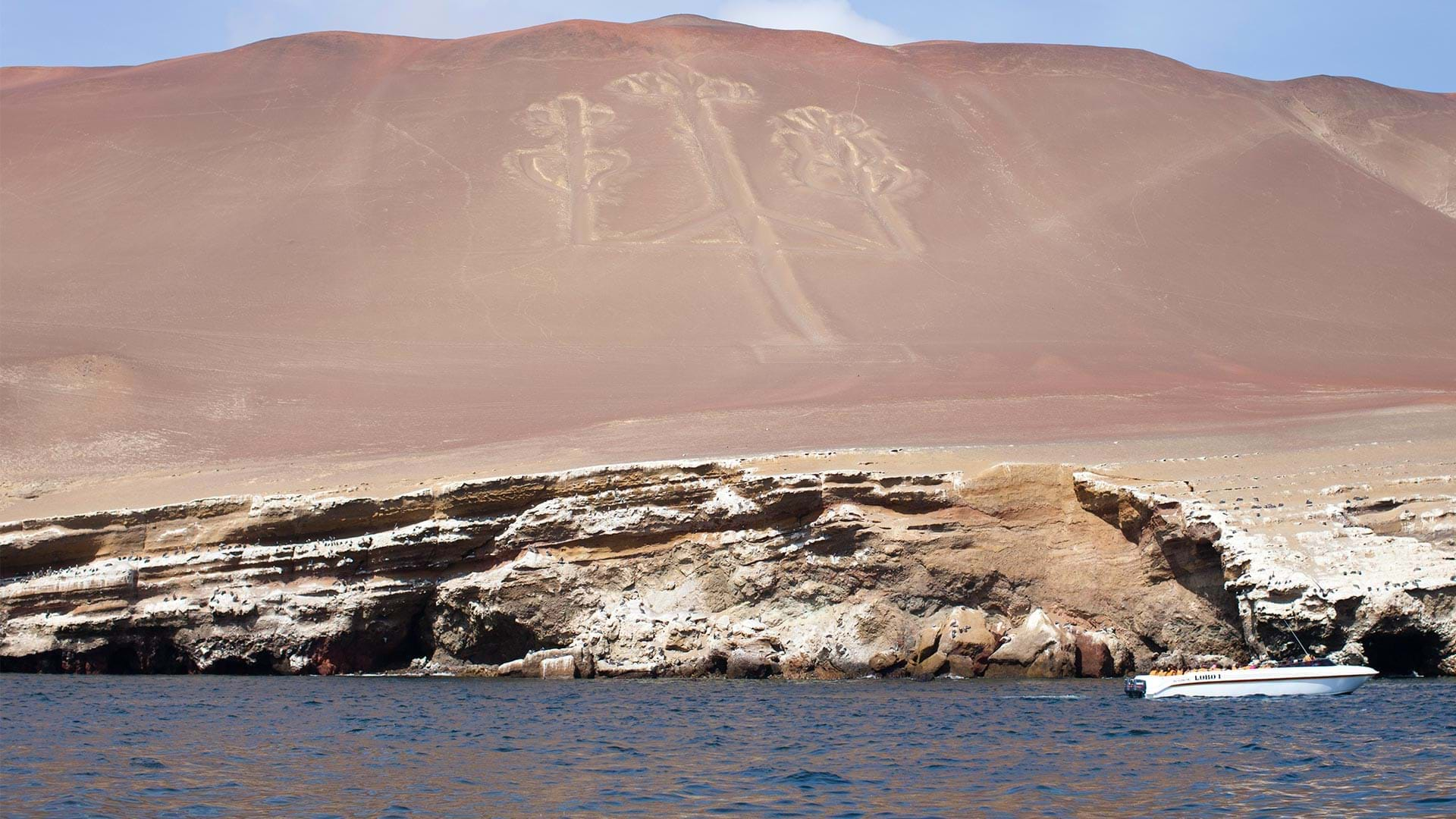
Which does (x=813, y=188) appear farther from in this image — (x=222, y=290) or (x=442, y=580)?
(x=442, y=580)

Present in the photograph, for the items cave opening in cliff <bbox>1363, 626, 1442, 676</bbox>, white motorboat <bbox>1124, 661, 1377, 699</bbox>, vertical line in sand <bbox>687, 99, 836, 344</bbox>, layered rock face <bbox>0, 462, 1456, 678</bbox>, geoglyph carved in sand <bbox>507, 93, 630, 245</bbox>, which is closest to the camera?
white motorboat <bbox>1124, 661, 1377, 699</bbox>

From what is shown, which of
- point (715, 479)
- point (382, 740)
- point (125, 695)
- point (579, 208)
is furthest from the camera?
point (579, 208)

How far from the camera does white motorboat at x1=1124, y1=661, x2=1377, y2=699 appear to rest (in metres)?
22.9

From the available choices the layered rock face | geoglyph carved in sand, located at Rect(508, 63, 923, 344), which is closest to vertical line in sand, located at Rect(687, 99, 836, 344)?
geoglyph carved in sand, located at Rect(508, 63, 923, 344)

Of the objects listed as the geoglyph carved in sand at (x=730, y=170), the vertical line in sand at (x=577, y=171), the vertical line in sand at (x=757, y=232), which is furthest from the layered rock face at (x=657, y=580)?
the vertical line in sand at (x=577, y=171)

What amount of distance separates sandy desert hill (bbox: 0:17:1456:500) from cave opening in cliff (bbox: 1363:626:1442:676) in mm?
13567

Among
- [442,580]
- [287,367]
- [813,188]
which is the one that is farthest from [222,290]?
[442,580]

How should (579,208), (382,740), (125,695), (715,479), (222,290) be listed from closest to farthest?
(382,740) → (125,695) → (715,479) → (222,290) → (579,208)

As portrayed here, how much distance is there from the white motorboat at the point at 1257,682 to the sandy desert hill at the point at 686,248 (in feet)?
48.5

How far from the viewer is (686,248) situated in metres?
58.8

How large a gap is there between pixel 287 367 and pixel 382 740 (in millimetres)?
33377

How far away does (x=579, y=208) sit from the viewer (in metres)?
60.9

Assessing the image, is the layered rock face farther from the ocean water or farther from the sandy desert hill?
the sandy desert hill

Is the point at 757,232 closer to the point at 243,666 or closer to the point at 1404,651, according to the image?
the point at 243,666
